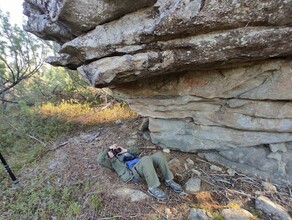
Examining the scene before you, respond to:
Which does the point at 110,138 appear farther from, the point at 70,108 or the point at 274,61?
the point at 274,61

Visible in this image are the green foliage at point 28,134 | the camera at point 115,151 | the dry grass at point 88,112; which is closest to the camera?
the camera at point 115,151

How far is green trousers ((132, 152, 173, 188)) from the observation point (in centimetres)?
387

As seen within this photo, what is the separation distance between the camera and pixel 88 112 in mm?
7309

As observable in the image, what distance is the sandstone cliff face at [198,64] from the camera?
291cm

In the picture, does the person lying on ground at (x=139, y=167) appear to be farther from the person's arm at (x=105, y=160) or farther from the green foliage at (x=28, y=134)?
the green foliage at (x=28, y=134)

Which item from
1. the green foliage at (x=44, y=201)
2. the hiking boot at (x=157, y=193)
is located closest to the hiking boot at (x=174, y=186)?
the hiking boot at (x=157, y=193)

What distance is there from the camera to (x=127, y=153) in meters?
4.53

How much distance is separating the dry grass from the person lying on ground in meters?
2.36

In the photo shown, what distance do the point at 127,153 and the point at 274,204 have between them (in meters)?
2.77

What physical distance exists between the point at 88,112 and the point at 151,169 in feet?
13.4

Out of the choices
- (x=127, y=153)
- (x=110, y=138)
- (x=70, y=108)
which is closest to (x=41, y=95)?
(x=70, y=108)

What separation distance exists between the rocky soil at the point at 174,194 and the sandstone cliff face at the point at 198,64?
312 millimetres

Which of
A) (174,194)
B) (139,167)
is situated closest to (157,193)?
(174,194)

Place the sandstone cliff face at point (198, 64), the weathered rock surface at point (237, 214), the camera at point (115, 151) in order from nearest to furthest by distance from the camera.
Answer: the sandstone cliff face at point (198, 64), the weathered rock surface at point (237, 214), the camera at point (115, 151)
